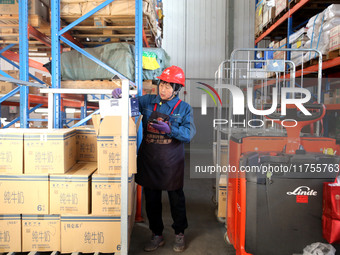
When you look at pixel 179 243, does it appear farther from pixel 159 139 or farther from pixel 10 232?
pixel 10 232

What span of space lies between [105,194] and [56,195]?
1.63 feet

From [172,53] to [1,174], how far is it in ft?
33.1

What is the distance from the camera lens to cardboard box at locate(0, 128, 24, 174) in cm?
284

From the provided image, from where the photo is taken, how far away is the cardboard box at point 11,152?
284 cm

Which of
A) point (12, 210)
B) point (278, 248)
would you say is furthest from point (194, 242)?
point (12, 210)

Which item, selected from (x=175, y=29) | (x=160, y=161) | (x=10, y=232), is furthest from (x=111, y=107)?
(x=175, y=29)

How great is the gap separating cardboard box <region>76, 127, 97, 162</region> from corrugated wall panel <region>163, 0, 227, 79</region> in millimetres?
9162

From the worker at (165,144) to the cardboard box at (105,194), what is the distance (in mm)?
396

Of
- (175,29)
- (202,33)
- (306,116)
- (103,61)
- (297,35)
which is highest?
(175,29)

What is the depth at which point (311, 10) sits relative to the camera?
21.5 feet

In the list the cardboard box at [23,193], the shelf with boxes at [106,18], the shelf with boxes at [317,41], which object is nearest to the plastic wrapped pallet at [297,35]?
the shelf with boxes at [317,41]

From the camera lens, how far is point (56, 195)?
2.89 m

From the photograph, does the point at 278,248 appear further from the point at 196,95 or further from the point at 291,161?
the point at 196,95

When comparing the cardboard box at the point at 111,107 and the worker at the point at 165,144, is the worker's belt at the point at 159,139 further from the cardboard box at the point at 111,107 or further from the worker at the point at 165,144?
the cardboard box at the point at 111,107
